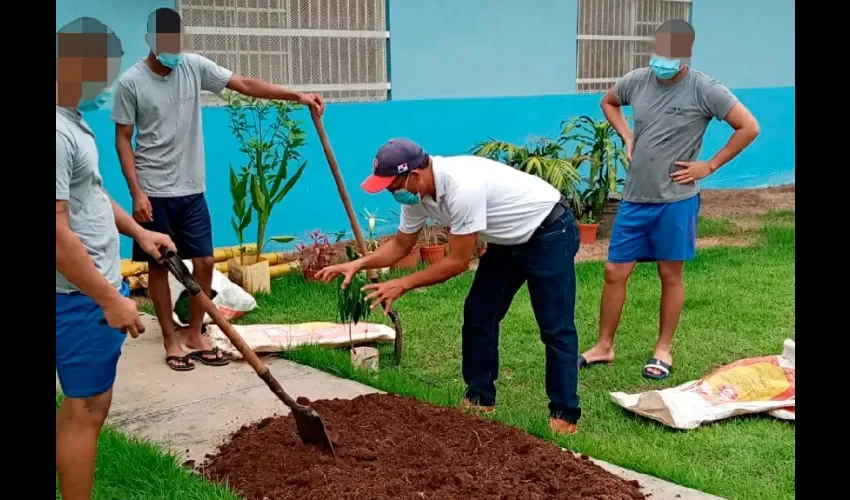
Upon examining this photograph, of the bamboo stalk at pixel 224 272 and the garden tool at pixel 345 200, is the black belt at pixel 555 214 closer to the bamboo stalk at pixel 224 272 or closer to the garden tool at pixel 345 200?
the garden tool at pixel 345 200

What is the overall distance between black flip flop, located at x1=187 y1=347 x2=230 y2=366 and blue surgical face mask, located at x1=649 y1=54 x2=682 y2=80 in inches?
122

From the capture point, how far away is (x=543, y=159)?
29.6ft

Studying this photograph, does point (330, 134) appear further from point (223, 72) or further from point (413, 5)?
point (223, 72)

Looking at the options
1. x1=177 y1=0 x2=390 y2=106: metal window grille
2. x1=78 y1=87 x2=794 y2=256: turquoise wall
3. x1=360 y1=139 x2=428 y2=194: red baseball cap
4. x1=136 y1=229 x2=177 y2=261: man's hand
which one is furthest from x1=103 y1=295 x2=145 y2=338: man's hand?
x1=177 y1=0 x2=390 y2=106: metal window grille

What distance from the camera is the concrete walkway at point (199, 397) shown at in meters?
4.17

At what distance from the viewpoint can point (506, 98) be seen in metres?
9.92

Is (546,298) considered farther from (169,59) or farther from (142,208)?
(169,59)

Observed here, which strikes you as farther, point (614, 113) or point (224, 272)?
point (224, 272)

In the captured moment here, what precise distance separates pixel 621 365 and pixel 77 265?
353 cm

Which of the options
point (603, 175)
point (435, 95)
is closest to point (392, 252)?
point (435, 95)

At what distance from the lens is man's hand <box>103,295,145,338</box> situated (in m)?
2.88

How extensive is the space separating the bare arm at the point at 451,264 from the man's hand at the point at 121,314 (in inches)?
51.5

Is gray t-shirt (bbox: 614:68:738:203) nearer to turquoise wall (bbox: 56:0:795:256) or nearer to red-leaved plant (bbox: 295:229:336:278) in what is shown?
red-leaved plant (bbox: 295:229:336:278)
